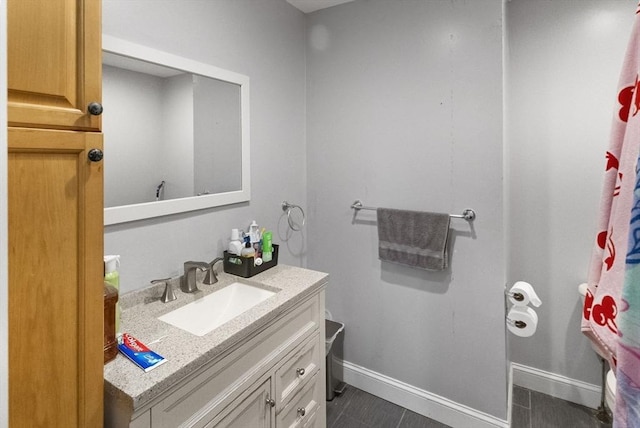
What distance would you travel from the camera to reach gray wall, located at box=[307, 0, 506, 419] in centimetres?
171

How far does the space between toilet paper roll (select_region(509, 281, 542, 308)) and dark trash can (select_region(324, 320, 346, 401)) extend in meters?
1.00

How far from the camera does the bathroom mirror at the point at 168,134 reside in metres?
1.25

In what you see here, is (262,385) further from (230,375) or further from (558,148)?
(558,148)

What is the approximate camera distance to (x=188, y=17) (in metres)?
1.46

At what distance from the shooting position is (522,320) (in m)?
1.60

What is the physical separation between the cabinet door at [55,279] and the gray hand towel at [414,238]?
147 centimetres

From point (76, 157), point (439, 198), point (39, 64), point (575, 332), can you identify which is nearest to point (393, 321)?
point (439, 198)

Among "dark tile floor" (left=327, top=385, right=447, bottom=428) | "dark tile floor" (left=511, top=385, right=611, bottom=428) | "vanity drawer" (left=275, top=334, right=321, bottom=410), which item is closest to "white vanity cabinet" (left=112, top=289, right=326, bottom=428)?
"vanity drawer" (left=275, top=334, right=321, bottom=410)

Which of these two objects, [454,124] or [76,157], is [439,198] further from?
[76,157]

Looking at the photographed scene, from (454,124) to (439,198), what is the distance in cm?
39

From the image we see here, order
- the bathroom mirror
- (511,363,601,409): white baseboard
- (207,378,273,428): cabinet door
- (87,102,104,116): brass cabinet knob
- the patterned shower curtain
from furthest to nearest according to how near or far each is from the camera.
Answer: (511,363,601,409): white baseboard → the bathroom mirror → (207,378,273,428): cabinet door → (87,102,104,116): brass cabinet knob → the patterned shower curtain

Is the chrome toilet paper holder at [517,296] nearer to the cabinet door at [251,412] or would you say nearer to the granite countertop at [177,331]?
the granite countertop at [177,331]

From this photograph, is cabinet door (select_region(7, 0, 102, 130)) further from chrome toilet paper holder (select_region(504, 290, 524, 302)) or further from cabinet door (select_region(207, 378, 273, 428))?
chrome toilet paper holder (select_region(504, 290, 524, 302))

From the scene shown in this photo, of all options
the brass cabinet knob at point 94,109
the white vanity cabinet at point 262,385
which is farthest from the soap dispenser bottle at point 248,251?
the brass cabinet knob at point 94,109
